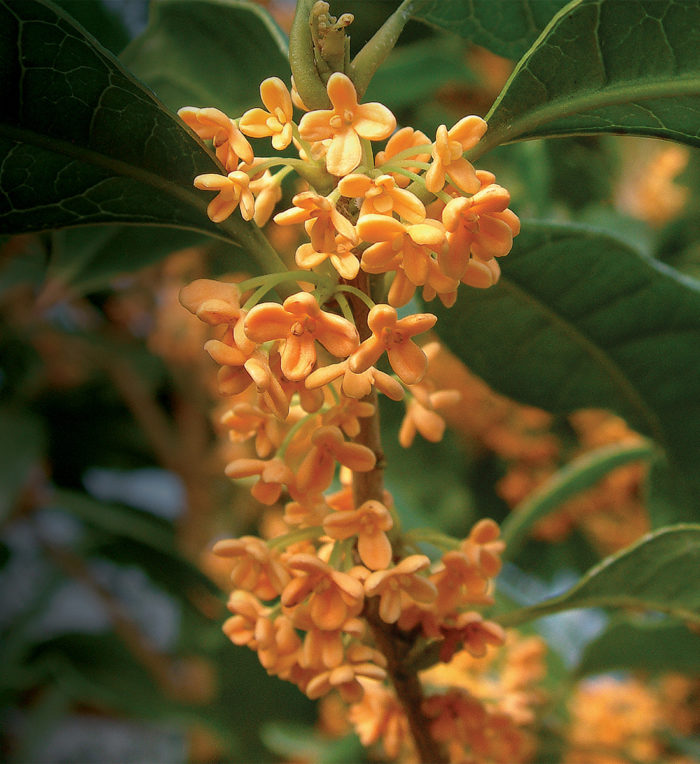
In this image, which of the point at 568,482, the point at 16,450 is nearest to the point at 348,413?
the point at 568,482

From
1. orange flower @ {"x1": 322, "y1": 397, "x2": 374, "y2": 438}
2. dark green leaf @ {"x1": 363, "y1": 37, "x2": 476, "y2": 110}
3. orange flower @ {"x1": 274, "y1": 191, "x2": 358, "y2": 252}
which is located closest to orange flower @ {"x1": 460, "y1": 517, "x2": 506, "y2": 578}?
orange flower @ {"x1": 322, "y1": 397, "x2": 374, "y2": 438}

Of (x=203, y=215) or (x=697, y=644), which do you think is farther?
(x=697, y=644)

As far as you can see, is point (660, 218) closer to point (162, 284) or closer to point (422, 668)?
point (162, 284)

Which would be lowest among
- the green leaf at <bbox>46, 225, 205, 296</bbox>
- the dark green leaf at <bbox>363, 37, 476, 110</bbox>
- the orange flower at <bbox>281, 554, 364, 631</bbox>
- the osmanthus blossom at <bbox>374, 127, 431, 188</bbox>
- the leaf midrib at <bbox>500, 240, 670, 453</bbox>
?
the orange flower at <bbox>281, 554, 364, 631</bbox>

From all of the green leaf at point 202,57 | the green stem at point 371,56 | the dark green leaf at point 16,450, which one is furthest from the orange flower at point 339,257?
the dark green leaf at point 16,450

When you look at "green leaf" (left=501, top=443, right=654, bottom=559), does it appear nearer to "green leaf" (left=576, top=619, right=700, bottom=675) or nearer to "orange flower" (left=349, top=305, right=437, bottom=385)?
"green leaf" (left=576, top=619, right=700, bottom=675)

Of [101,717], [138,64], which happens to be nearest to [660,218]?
[138,64]

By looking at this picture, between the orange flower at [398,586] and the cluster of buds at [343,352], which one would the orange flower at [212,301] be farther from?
the orange flower at [398,586]
